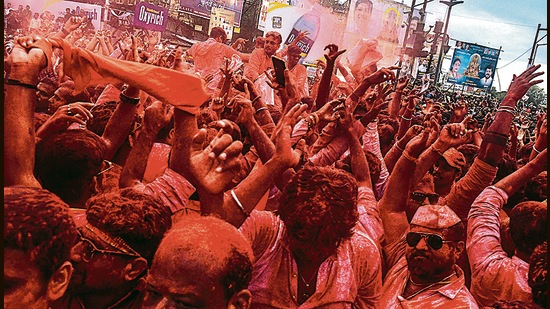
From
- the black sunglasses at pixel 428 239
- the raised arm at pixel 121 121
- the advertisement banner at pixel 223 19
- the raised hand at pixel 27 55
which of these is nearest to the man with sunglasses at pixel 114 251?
the raised hand at pixel 27 55

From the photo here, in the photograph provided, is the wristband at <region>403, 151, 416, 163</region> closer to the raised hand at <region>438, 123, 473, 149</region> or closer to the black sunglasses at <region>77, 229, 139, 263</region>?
the raised hand at <region>438, 123, 473, 149</region>

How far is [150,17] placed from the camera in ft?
40.5

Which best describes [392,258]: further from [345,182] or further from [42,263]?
[42,263]

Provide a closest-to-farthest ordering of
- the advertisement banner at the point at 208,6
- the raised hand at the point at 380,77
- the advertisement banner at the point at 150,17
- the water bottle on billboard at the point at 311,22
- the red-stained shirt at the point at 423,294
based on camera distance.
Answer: the red-stained shirt at the point at 423,294 < the raised hand at the point at 380,77 < the advertisement banner at the point at 150,17 < the water bottle on billboard at the point at 311,22 < the advertisement banner at the point at 208,6

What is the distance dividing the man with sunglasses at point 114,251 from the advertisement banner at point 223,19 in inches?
547

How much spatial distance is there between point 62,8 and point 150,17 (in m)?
1.94

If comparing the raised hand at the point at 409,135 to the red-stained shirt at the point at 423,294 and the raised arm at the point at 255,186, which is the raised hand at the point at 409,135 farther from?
the raised arm at the point at 255,186

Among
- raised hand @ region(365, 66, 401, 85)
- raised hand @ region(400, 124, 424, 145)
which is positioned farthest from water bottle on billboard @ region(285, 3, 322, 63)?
raised hand @ region(365, 66, 401, 85)

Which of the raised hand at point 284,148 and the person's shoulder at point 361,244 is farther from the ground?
the raised hand at point 284,148

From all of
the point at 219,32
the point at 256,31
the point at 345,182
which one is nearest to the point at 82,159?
the point at 345,182

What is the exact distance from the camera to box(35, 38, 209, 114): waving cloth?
2117 millimetres

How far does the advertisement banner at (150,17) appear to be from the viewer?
12.0m

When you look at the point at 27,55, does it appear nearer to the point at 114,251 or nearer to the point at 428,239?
the point at 114,251

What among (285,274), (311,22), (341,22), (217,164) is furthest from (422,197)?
(341,22)
